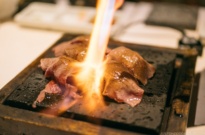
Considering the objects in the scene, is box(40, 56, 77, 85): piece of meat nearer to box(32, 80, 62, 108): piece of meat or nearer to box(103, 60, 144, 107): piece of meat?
box(32, 80, 62, 108): piece of meat

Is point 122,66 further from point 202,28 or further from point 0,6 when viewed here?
point 0,6

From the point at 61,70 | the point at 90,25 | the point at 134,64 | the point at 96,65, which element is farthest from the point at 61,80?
the point at 90,25

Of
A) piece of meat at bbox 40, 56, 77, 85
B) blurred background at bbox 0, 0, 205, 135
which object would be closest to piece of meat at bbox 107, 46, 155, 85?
piece of meat at bbox 40, 56, 77, 85

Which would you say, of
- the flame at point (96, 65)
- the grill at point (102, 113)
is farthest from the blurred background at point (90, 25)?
the flame at point (96, 65)

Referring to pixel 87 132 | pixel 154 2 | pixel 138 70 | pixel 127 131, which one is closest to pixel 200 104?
pixel 138 70

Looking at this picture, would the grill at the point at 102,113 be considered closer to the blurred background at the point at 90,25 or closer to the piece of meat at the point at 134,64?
the piece of meat at the point at 134,64

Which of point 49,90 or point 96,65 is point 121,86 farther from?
point 49,90
